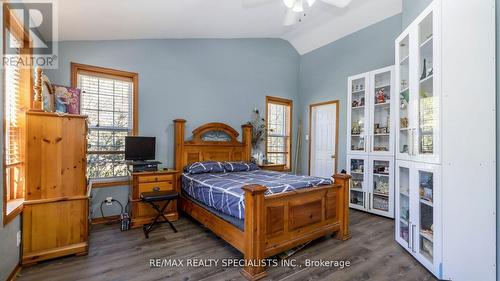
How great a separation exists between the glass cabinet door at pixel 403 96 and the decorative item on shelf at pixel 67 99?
12.6 feet

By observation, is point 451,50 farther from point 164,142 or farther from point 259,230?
point 164,142

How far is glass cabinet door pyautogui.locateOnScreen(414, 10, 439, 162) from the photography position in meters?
2.23

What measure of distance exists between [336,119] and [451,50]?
2889mm

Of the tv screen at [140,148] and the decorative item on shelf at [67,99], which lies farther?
the tv screen at [140,148]

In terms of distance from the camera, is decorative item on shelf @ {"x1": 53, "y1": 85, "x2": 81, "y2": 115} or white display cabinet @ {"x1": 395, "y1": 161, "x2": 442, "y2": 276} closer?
white display cabinet @ {"x1": 395, "y1": 161, "x2": 442, "y2": 276}

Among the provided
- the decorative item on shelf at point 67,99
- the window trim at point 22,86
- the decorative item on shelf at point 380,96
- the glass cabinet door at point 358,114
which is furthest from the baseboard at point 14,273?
the decorative item on shelf at point 380,96

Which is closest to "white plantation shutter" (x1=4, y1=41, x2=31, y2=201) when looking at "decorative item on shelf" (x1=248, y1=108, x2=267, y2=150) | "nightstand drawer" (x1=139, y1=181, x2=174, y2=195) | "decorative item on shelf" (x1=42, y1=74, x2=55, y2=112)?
"decorative item on shelf" (x1=42, y1=74, x2=55, y2=112)

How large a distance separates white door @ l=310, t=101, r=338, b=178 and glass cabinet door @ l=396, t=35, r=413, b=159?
201 centimetres

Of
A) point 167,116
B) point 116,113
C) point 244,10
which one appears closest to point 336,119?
point 244,10

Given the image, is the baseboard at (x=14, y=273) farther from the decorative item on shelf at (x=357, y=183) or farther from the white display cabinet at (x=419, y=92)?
the decorative item on shelf at (x=357, y=183)

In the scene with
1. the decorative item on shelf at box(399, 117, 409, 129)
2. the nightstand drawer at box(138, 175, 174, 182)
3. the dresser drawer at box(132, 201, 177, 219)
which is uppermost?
the decorative item on shelf at box(399, 117, 409, 129)

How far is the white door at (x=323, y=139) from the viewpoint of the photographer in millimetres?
5023

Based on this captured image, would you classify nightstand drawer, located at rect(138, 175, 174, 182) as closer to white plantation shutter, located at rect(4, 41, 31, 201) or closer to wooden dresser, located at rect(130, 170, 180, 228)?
wooden dresser, located at rect(130, 170, 180, 228)

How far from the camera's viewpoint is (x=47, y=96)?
2.66 metres
